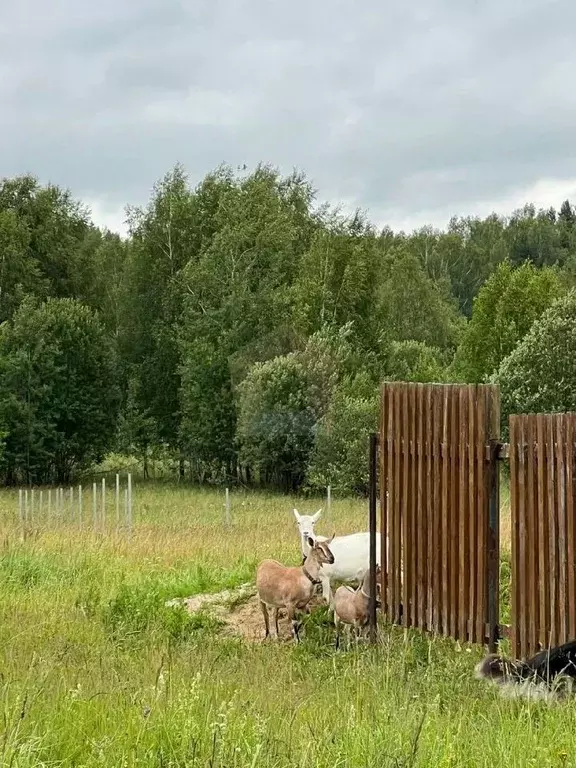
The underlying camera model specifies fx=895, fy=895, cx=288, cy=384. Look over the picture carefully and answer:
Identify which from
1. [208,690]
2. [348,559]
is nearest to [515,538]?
[208,690]

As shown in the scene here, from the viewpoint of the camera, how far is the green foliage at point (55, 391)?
38.8 metres

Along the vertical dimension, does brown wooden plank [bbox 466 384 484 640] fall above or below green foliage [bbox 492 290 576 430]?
below

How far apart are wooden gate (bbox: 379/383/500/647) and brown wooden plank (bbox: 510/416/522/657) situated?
0.88 feet

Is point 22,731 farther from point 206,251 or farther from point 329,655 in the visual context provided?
point 206,251

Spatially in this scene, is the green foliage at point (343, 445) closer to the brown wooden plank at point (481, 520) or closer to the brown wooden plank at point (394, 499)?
the brown wooden plank at point (394, 499)

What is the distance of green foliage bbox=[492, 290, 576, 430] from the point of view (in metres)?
31.0

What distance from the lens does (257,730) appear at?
3.59 meters

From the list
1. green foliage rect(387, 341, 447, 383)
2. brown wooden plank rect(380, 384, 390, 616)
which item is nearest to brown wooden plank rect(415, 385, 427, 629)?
brown wooden plank rect(380, 384, 390, 616)

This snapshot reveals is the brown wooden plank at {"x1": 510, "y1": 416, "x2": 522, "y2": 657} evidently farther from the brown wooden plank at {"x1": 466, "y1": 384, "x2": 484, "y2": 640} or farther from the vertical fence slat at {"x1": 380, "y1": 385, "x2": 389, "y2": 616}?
the vertical fence slat at {"x1": 380, "y1": 385, "x2": 389, "y2": 616}

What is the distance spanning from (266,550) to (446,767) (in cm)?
952

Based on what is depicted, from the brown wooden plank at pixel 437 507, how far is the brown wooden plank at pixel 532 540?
89cm

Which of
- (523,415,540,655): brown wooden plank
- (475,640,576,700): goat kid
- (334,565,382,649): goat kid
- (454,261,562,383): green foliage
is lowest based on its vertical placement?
(334,565,382,649): goat kid

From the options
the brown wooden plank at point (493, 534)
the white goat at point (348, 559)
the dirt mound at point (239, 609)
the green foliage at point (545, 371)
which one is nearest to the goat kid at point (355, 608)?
the dirt mound at point (239, 609)

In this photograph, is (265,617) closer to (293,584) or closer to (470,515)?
(293,584)
